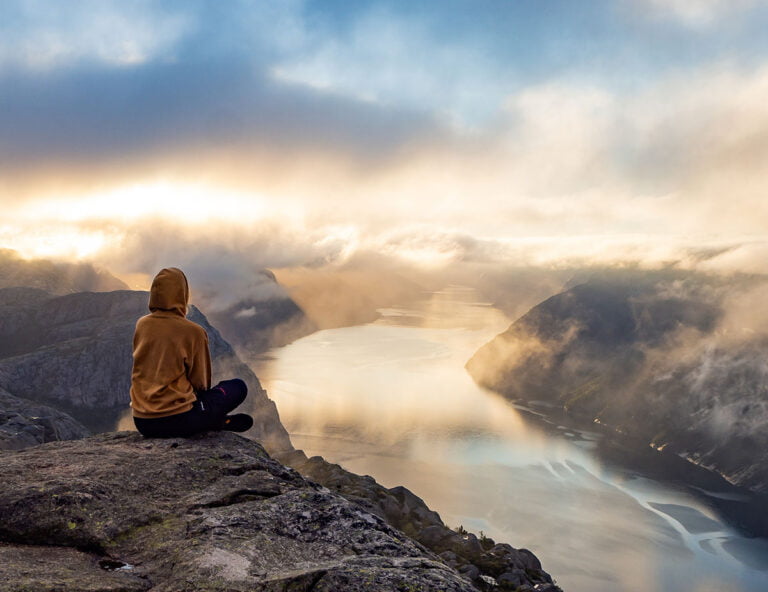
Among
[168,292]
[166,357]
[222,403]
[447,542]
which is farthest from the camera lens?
[447,542]

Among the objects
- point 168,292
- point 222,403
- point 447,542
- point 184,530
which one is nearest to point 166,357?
point 168,292

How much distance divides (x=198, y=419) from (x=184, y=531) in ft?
14.2

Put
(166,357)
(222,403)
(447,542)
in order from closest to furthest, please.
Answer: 1. (166,357)
2. (222,403)
3. (447,542)

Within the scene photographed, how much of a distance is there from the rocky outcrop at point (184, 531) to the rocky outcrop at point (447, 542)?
99.5 ft

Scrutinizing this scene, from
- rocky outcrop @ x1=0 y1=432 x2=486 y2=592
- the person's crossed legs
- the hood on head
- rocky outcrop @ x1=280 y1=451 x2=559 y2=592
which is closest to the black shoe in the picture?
the person's crossed legs

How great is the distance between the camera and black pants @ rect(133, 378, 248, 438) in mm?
12255

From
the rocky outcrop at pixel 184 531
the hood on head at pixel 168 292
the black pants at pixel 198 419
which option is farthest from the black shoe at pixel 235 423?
the hood on head at pixel 168 292

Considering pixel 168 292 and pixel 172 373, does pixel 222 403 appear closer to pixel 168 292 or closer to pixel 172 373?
pixel 172 373

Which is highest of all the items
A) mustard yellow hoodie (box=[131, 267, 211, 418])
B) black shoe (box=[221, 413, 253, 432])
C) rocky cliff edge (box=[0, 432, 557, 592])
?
mustard yellow hoodie (box=[131, 267, 211, 418])

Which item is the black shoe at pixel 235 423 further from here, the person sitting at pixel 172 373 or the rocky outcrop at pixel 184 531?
the rocky outcrop at pixel 184 531

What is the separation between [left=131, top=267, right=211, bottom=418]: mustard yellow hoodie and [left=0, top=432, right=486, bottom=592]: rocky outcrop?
115 cm

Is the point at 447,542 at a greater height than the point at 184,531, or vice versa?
the point at 184,531

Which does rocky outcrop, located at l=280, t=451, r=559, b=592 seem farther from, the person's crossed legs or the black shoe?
the person's crossed legs

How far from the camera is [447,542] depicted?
149 feet
